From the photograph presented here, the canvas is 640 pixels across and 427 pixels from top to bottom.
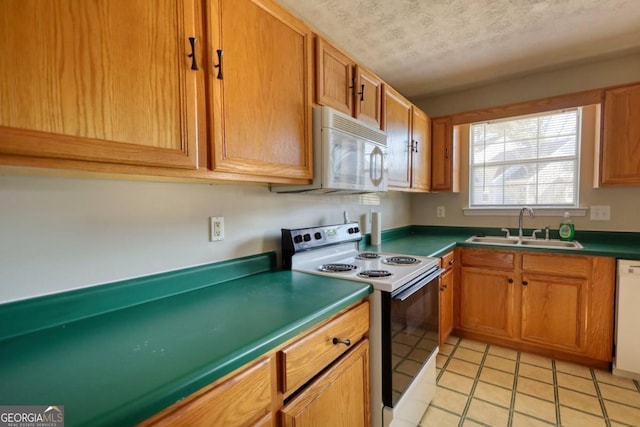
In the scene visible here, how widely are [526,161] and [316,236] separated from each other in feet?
7.69

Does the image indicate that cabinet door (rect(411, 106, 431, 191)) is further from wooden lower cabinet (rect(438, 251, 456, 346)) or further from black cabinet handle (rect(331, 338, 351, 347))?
black cabinet handle (rect(331, 338, 351, 347))

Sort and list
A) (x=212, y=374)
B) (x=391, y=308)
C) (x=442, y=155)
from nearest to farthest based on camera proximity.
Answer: (x=212, y=374), (x=391, y=308), (x=442, y=155)

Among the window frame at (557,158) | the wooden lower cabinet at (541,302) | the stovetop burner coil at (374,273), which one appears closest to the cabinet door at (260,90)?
the stovetop burner coil at (374,273)

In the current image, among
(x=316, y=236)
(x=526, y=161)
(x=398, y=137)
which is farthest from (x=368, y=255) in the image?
(x=526, y=161)

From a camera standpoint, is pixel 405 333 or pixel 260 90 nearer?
pixel 260 90

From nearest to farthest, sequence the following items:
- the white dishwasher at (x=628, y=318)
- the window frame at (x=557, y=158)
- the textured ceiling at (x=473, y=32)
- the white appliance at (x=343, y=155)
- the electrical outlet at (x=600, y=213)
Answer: the white appliance at (x=343, y=155), the textured ceiling at (x=473, y=32), the white dishwasher at (x=628, y=318), the electrical outlet at (x=600, y=213), the window frame at (x=557, y=158)

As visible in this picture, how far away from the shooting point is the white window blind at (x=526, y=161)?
2.63 m

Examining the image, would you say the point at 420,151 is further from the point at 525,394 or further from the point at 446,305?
the point at 525,394

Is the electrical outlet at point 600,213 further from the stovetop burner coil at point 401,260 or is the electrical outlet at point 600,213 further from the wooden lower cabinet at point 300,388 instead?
the wooden lower cabinet at point 300,388

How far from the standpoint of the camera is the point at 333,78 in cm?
159

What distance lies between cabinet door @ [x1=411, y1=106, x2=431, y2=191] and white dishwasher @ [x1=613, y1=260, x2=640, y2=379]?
4.83 feet

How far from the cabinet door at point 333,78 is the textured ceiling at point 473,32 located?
38 cm

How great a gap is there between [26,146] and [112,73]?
0.27 meters

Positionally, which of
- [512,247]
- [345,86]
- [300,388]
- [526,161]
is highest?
[345,86]
